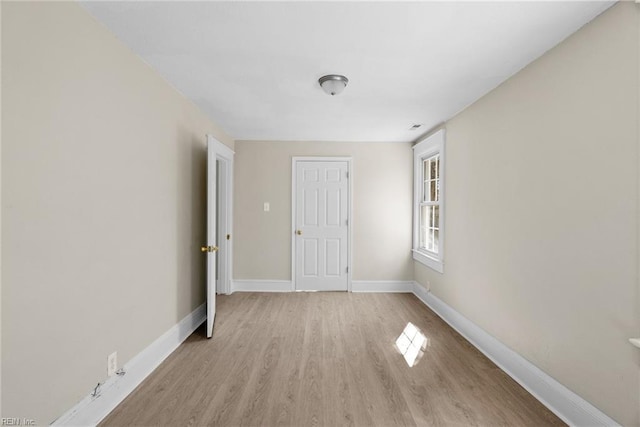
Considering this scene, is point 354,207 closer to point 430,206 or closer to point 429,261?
point 430,206

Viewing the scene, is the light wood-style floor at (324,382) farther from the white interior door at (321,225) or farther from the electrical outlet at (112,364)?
the white interior door at (321,225)

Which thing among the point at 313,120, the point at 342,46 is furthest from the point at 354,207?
the point at 342,46

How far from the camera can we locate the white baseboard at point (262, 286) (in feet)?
15.4

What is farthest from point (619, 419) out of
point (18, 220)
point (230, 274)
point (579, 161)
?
point (230, 274)

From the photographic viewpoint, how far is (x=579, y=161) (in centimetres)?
178

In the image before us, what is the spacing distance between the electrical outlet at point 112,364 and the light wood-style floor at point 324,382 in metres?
0.23

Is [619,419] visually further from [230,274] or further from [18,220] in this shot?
[230,274]

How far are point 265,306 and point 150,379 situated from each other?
182 centimetres

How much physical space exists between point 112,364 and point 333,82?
2450 millimetres

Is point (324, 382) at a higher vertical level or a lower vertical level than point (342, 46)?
lower

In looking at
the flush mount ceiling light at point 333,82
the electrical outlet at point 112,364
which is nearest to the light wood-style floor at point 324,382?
the electrical outlet at point 112,364

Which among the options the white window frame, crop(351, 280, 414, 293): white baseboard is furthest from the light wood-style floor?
crop(351, 280, 414, 293): white baseboard

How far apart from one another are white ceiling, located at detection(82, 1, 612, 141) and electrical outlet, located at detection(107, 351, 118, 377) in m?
1.97

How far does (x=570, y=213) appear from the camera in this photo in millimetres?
1834
